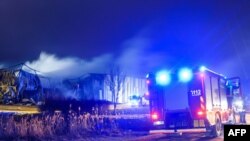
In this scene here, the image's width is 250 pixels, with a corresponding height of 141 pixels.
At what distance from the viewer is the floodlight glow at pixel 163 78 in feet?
49.8

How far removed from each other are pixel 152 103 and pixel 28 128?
566 centimetres

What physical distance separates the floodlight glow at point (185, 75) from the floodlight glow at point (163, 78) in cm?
60

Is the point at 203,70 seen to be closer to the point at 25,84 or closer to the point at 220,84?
the point at 220,84

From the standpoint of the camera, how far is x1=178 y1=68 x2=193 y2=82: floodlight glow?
1437cm

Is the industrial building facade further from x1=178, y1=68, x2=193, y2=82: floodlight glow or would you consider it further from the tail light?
x1=178, y1=68, x2=193, y2=82: floodlight glow

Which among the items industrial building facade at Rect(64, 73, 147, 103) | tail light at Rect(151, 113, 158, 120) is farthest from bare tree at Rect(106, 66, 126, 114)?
tail light at Rect(151, 113, 158, 120)

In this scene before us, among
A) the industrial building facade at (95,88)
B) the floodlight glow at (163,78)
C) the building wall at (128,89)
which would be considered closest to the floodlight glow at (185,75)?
the floodlight glow at (163,78)

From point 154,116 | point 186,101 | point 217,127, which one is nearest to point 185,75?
point 186,101

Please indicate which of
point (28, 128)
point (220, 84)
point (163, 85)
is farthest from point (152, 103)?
point (28, 128)

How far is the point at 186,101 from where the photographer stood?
1456 cm

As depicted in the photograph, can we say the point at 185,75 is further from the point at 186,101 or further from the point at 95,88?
the point at 95,88

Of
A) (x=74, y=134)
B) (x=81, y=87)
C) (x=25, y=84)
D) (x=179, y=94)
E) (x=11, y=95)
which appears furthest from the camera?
(x=81, y=87)

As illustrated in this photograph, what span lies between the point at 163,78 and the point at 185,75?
3.71 ft

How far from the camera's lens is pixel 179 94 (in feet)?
48.4
